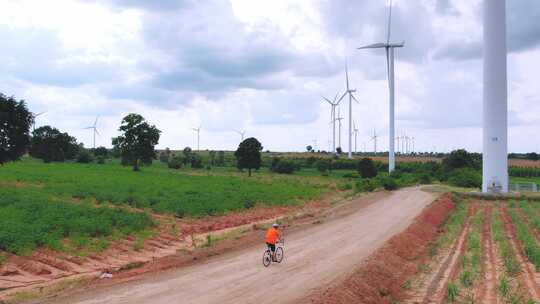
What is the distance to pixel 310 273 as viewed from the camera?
21281 mm

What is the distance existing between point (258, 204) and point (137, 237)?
73.1 feet

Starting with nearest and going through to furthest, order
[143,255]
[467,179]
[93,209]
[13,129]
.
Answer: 1. [143,255]
2. [93,209]
3. [13,129]
4. [467,179]

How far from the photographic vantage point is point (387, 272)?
22172mm

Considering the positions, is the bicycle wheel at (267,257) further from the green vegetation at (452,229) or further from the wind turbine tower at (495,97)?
the wind turbine tower at (495,97)

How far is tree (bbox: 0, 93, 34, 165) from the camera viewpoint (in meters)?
61.0

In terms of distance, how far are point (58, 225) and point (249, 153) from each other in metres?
83.0

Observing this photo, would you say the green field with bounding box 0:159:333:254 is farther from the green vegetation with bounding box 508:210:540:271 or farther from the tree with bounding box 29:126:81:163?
the tree with bounding box 29:126:81:163

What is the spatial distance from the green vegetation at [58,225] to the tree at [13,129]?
2525cm

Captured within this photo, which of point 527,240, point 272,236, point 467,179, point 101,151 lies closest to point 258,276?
point 272,236

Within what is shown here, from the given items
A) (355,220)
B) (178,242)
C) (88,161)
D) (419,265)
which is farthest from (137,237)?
(88,161)

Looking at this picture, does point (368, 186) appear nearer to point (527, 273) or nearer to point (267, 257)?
point (527, 273)

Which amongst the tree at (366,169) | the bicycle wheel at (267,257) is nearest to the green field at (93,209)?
the bicycle wheel at (267,257)

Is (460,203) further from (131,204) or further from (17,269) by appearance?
(17,269)

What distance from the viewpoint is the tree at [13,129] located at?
61031 millimetres
